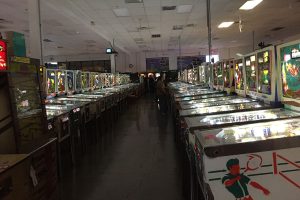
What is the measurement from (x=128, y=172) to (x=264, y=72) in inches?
87.6

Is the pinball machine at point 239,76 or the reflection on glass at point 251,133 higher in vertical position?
the pinball machine at point 239,76

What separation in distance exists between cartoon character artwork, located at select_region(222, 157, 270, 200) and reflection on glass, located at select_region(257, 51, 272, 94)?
153cm

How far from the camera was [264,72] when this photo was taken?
9.71 ft

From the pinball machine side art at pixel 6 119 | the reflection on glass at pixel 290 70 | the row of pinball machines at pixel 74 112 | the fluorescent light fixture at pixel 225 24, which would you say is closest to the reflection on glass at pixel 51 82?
the row of pinball machines at pixel 74 112

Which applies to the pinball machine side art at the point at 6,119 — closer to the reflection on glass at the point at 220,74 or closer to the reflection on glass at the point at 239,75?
the reflection on glass at the point at 239,75

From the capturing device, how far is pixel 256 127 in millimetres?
1997

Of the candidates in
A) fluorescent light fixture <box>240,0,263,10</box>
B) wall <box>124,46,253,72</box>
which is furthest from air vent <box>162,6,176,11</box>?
wall <box>124,46,253,72</box>

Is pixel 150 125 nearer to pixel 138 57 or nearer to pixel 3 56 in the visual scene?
pixel 3 56

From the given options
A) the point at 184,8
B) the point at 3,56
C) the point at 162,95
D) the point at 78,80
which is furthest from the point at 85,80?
the point at 3,56

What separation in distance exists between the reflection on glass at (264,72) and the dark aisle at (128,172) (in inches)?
56.6

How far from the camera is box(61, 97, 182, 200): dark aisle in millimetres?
3379

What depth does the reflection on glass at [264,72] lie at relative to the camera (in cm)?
281

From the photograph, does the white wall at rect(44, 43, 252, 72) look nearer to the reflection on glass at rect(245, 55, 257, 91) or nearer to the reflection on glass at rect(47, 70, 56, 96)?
the reflection on glass at rect(47, 70, 56, 96)

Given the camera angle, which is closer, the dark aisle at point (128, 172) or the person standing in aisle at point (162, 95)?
the dark aisle at point (128, 172)
